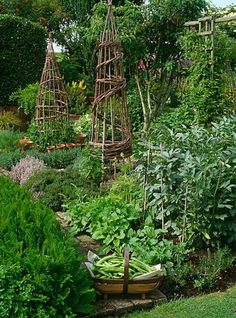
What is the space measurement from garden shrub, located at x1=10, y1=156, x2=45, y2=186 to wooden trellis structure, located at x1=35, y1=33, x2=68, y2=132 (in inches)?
76.2

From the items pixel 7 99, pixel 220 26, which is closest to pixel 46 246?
pixel 220 26

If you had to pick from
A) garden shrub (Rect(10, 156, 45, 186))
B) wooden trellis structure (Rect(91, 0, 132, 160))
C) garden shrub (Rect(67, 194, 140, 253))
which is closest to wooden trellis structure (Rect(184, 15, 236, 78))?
wooden trellis structure (Rect(91, 0, 132, 160))

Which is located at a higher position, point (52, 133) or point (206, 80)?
point (206, 80)

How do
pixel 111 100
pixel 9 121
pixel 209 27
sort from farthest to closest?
pixel 9 121, pixel 209 27, pixel 111 100

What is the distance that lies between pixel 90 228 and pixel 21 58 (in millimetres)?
8618

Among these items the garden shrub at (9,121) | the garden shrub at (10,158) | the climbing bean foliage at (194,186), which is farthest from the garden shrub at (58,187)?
the garden shrub at (9,121)

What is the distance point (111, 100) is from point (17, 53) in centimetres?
620

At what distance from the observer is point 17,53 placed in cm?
1276

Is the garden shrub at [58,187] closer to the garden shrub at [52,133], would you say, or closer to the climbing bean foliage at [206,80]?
the garden shrub at [52,133]

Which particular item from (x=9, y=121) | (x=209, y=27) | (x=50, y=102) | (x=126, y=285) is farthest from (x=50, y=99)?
(x=126, y=285)

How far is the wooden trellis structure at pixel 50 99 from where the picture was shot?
9359mm

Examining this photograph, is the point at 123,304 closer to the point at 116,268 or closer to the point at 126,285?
the point at 126,285

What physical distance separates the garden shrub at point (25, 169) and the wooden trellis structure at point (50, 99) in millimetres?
1936

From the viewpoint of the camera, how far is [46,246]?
3.37m
